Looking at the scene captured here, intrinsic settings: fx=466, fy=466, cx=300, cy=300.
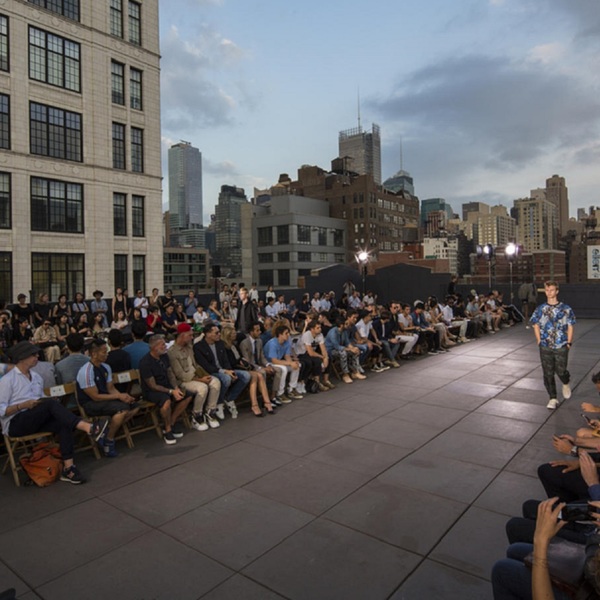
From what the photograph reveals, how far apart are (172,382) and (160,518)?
3130 millimetres

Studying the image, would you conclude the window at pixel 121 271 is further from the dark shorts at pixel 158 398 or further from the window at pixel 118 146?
the dark shorts at pixel 158 398

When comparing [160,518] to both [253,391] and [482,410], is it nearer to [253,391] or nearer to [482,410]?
[253,391]

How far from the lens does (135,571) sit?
376 cm

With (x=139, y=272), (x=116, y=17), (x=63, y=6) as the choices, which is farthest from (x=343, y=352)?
(x=116, y=17)

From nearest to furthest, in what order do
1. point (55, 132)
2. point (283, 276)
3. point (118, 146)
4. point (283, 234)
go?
point (55, 132), point (118, 146), point (283, 234), point (283, 276)

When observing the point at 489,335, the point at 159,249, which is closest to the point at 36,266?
the point at 159,249

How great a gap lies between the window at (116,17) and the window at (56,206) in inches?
414

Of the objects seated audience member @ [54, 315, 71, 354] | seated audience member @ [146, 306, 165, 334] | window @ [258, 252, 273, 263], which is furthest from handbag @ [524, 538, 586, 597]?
window @ [258, 252, 273, 263]

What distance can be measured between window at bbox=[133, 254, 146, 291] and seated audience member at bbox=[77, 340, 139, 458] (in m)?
25.9

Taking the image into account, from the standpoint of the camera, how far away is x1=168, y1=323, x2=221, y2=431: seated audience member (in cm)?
749

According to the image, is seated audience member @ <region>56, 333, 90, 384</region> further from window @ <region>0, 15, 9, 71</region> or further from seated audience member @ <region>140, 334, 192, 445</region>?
window @ <region>0, 15, 9, 71</region>

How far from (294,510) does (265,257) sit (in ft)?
328

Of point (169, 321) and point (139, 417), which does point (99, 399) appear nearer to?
point (139, 417)

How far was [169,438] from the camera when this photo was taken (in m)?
6.86
